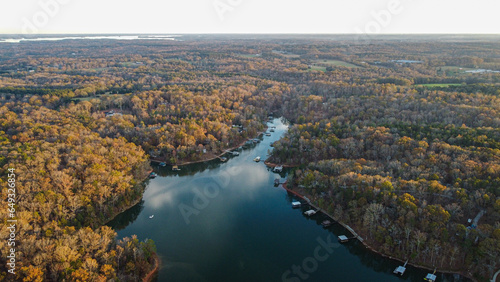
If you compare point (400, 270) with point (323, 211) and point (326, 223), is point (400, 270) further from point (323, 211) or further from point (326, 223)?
point (323, 211)

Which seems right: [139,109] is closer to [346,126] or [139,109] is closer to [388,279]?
[346,126]

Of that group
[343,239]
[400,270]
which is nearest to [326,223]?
[343,239]

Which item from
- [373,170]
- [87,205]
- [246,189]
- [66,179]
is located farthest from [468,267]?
[66,179]

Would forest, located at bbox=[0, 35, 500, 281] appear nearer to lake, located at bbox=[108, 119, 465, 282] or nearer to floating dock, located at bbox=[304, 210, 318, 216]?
floating dock, located at bbox=[304, 210, 318, 216]


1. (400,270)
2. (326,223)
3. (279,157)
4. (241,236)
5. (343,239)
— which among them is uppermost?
(400,270)

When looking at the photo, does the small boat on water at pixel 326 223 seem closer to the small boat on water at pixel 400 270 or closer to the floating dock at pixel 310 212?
the floating dock at pixel 310 212

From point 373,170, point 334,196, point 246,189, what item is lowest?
point 246,189
